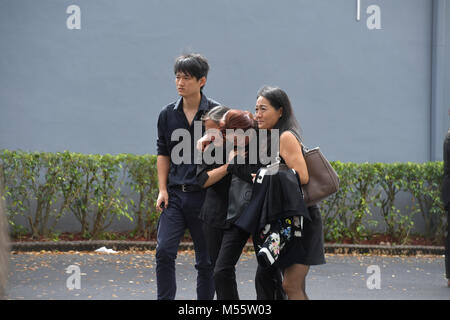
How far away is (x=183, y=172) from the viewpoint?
17.0 ft

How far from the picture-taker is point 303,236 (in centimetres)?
446

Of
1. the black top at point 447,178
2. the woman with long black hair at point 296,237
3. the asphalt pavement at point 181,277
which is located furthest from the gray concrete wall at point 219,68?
the woman with long black hair at point 296,237

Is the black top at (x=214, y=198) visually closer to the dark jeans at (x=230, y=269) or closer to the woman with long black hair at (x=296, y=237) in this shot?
the dark jeans at (x=230, y=269)

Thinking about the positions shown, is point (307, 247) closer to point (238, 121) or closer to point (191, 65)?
point (238, 121)

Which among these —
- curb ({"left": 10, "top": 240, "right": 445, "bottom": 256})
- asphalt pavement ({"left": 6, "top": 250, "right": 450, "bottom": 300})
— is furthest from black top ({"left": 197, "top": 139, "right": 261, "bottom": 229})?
curb ({"left": 10, "top": 240, "right": 445, "bottom": 256})

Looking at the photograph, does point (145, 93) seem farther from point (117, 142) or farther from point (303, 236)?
point (303, 236)

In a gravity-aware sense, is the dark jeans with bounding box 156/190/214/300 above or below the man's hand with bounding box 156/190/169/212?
below

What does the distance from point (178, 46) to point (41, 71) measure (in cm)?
233

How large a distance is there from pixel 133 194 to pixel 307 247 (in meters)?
6.37

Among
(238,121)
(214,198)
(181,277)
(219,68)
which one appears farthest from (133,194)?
(238,121)

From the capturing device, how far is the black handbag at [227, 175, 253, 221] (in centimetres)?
449

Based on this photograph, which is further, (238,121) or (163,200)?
(163,200)

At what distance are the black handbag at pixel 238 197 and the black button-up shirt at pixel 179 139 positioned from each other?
570 millimetres

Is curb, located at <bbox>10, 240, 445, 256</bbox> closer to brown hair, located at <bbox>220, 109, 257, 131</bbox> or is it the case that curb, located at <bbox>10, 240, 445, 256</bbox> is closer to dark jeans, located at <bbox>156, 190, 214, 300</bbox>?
dark jeans, located at <bbox>156, 190, 214, 300</bbox>
